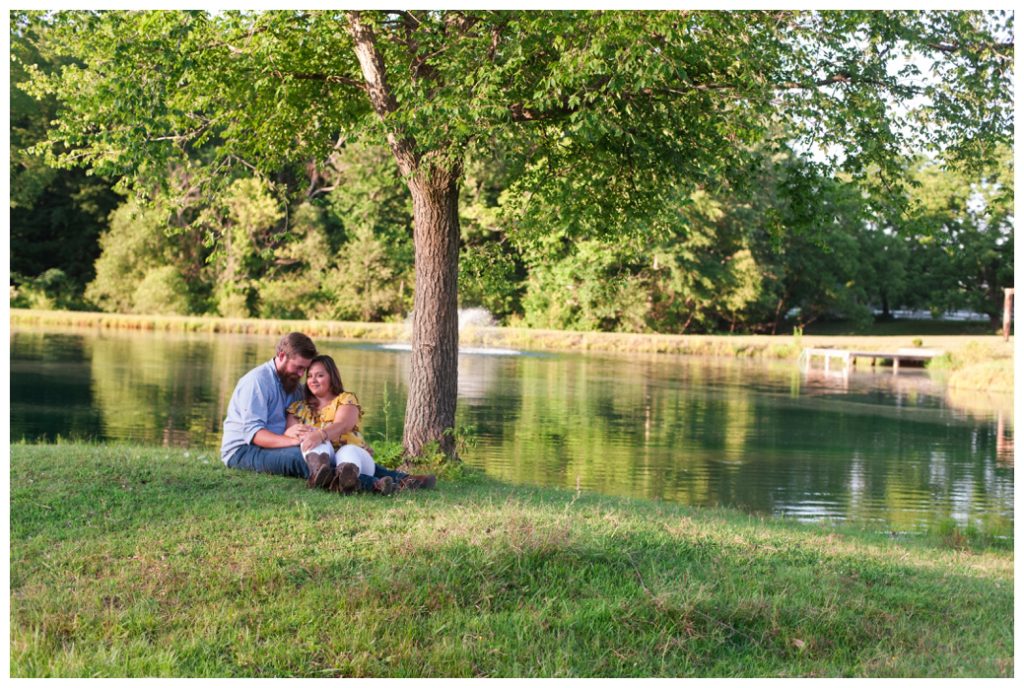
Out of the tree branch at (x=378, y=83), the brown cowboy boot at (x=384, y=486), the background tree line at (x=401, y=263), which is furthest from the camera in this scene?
the background tree line at (x=401, y=263)

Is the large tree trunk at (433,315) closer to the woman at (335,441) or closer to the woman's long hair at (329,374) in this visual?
the woman at (335,441)

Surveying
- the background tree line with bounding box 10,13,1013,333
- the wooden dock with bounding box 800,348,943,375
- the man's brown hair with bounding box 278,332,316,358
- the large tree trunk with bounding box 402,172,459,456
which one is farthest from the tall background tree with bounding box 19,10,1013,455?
the wooden dock with bounding box 800,348,943,375

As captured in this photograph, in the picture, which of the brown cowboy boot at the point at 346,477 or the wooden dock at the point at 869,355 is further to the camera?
the wooden dock at the point at 869,355

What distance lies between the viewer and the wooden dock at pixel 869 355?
34.4 metres

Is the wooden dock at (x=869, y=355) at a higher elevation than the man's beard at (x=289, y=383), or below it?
below

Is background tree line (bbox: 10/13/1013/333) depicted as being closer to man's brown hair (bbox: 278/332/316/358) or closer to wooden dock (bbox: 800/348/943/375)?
wooden dock (bbox: 800/348/943/375)

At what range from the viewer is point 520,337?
132 feet

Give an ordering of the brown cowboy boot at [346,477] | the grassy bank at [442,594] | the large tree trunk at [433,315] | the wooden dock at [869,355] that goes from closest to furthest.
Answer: the grassy bank at [442,594]
the brown cowboy boot at [346,477]
the large tree trunk at [433,315]
the wooden dock at [869,355]

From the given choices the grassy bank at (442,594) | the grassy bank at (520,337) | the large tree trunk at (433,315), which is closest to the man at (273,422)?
the grassy bank at (442,594)

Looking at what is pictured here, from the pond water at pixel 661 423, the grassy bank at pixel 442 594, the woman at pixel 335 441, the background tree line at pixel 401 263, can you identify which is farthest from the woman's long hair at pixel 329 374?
the background tree line at pixel 401 263

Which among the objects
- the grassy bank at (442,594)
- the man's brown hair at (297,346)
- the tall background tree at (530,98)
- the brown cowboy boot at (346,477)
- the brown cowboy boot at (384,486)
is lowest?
the grassy bank at (442,594)

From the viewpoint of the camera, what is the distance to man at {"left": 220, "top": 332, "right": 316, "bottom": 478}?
7.71 metres

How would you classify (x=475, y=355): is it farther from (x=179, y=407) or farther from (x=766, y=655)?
(x=766, y=655)

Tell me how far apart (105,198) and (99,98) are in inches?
1574
